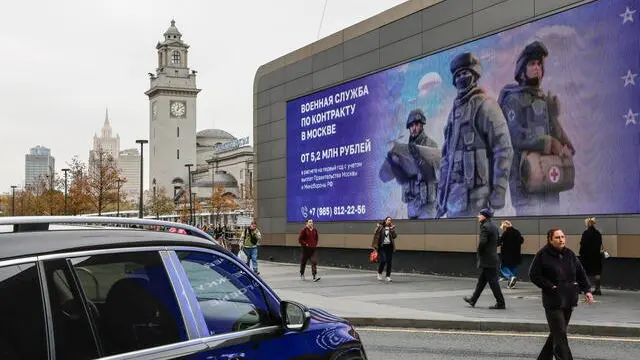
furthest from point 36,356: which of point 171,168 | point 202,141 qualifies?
point 202,141

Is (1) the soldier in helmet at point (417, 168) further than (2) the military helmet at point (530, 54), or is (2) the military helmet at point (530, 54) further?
(1) the soldier in helmet at point (417, 168)

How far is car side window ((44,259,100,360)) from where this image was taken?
9.27ft

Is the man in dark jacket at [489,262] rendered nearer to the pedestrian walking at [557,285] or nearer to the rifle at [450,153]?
the pedestrian walking at [557,285]

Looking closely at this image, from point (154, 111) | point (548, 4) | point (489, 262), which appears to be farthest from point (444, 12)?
point (154, 111)

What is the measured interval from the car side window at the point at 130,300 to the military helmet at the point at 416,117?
61.1 ft

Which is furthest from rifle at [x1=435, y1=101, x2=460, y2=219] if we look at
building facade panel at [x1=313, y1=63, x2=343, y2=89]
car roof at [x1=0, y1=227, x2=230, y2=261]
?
car roof at [x1=0, y1=227, x2=230, y2=261]

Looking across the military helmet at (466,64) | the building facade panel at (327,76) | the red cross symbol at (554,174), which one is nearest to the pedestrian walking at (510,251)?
the red cross symbol at (554,174)

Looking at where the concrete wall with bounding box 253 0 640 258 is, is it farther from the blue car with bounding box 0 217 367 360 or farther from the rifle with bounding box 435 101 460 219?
the blue car with bounding box 0 217 367 360

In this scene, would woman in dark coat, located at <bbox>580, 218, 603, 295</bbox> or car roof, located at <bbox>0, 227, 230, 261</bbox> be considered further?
woman in dark coat, located at <bbox>580, 218, 603, 295</bbox>

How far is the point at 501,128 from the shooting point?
61.0 ft

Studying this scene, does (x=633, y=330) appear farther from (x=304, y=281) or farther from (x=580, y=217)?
(x=304, y=281)

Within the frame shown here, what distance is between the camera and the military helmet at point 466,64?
19750 millimetres

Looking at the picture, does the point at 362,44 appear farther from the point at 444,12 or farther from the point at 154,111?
the point at 154,111

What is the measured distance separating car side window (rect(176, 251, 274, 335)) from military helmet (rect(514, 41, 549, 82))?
15.2 m
